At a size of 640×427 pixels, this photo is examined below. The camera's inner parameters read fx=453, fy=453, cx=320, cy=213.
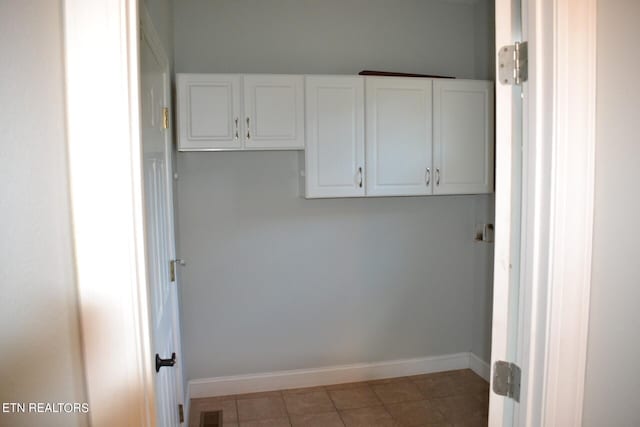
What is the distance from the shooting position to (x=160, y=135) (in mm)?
2068

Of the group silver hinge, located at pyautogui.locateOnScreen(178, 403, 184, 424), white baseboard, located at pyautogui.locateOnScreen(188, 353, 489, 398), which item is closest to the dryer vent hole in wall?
white baseboard, located at pyautogui.locateOnScreen(188, 353, 489, 398)

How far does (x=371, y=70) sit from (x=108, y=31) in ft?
8.80

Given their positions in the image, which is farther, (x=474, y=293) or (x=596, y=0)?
(x=474, y=293)

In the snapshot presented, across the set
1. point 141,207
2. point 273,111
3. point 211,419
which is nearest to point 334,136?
point 273,111

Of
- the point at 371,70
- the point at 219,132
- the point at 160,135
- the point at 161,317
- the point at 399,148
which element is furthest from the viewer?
the point at 371,70

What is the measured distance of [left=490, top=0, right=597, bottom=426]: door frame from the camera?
39.6 inches

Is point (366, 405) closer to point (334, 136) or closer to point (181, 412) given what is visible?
point (181, 412)

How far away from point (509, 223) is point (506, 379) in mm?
398

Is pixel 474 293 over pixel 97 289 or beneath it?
beneath

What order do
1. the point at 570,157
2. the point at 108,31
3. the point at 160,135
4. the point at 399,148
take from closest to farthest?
the point at 108,31 < the point at 570,157 < the point at 160,135 < the point at 399,148

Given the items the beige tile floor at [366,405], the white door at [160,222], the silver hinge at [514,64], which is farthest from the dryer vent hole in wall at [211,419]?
the silver hinge at [514,64]

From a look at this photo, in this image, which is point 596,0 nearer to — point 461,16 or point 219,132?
point 219,132

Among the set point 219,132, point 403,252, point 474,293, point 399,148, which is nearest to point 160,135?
point 219,132

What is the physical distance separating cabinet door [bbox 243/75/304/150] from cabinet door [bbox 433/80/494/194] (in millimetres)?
938
